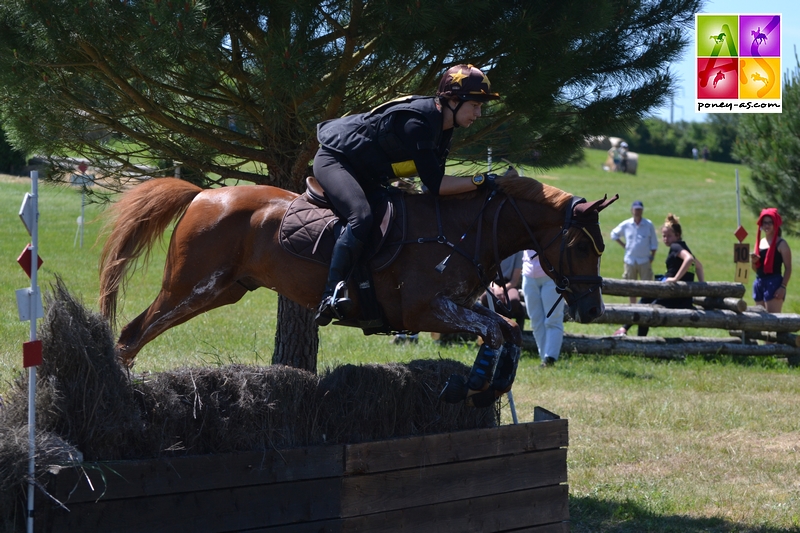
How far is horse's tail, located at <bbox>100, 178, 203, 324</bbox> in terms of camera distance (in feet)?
17.9

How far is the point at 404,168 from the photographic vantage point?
4824 mm

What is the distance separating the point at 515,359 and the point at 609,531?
149cm

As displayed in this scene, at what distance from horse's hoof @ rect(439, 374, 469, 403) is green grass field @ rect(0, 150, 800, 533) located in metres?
1.50

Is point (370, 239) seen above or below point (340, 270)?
above

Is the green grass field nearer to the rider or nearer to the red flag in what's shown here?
the red flag

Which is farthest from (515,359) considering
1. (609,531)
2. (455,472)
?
(609,531)

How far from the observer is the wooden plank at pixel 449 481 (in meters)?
3.99

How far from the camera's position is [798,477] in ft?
20.8

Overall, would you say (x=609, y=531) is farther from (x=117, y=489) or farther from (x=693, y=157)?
(x=693, y=157)

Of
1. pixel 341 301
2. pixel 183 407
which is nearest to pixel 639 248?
pixel 341 301

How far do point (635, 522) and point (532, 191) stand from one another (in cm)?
225

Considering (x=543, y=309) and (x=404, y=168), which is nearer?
(x=404, y=168)

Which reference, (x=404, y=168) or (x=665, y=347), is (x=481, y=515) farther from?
(x=665, y=347)

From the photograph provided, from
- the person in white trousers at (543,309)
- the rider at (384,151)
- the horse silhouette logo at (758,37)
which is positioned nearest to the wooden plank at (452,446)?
the rider at (384,151)
